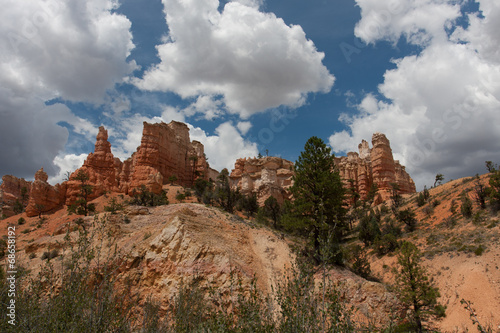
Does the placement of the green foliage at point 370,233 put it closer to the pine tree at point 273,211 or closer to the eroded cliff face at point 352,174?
the pine tree at point 273,211

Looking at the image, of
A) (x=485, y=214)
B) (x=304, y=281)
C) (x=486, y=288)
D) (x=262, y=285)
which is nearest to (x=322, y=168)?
(x=262, y=285)

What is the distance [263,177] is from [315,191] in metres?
44.1

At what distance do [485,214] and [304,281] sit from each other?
33.2 m

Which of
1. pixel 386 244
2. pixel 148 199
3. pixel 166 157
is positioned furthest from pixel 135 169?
pixel 386 244

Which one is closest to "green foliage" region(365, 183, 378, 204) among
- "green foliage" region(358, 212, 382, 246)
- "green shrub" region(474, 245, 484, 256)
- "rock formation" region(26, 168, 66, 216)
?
"green foliage" region(358, 212, 382, 246)

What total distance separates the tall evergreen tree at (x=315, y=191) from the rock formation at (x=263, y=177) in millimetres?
39495

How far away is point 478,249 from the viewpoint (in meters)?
23.3

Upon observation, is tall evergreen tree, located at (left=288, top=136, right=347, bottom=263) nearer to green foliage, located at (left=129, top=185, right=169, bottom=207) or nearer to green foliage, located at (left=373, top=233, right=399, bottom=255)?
green foliage, located at (left=373, top=233, right=399, bottom=255)

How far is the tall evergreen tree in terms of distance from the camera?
2020cm

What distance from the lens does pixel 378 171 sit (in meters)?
58.9

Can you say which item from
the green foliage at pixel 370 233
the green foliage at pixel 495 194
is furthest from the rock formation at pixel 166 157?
the green foliage at pixel 495 194

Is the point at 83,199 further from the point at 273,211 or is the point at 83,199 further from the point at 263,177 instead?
the point at 263,177

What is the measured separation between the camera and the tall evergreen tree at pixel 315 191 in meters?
20.2

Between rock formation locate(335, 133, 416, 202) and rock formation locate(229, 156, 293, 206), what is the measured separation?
45.2ft
